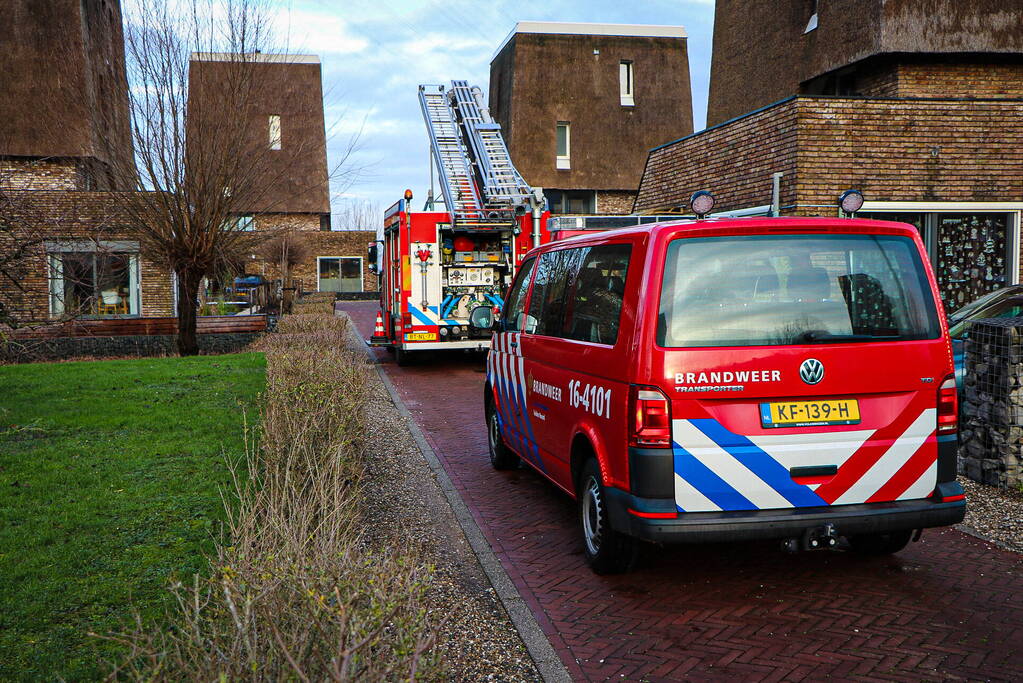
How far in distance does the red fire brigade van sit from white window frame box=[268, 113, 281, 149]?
1295 cm

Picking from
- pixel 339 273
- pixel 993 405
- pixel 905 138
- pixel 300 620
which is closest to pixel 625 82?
pixel 339 273

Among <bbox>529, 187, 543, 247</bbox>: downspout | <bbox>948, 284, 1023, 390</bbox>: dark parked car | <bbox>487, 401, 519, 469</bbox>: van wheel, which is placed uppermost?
<bbox>529, 187, 543, 247</bbox>: downspout

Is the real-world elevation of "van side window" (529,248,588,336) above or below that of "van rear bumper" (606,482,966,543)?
above

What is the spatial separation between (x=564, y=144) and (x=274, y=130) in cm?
2047

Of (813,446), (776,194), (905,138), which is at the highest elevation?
(905,138)

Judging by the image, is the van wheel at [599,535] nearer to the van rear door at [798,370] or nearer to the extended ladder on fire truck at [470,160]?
the van rear door at [798,370]

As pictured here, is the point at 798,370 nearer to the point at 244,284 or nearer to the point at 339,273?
the point at 244,284

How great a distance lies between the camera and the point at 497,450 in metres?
7.97

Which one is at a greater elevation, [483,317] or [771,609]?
[483,317]

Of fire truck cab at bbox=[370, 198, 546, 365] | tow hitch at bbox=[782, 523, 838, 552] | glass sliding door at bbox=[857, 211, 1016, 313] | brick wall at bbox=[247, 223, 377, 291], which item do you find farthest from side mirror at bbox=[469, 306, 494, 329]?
brick wall at bbox=[247, 223, 377, 291]

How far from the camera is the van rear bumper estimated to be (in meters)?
4.52

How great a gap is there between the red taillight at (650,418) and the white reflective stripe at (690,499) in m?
0.21

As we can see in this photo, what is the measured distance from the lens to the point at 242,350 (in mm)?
19625

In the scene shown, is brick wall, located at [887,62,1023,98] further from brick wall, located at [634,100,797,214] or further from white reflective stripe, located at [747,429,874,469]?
white reflective stripe, located at [747,429,874,469]
